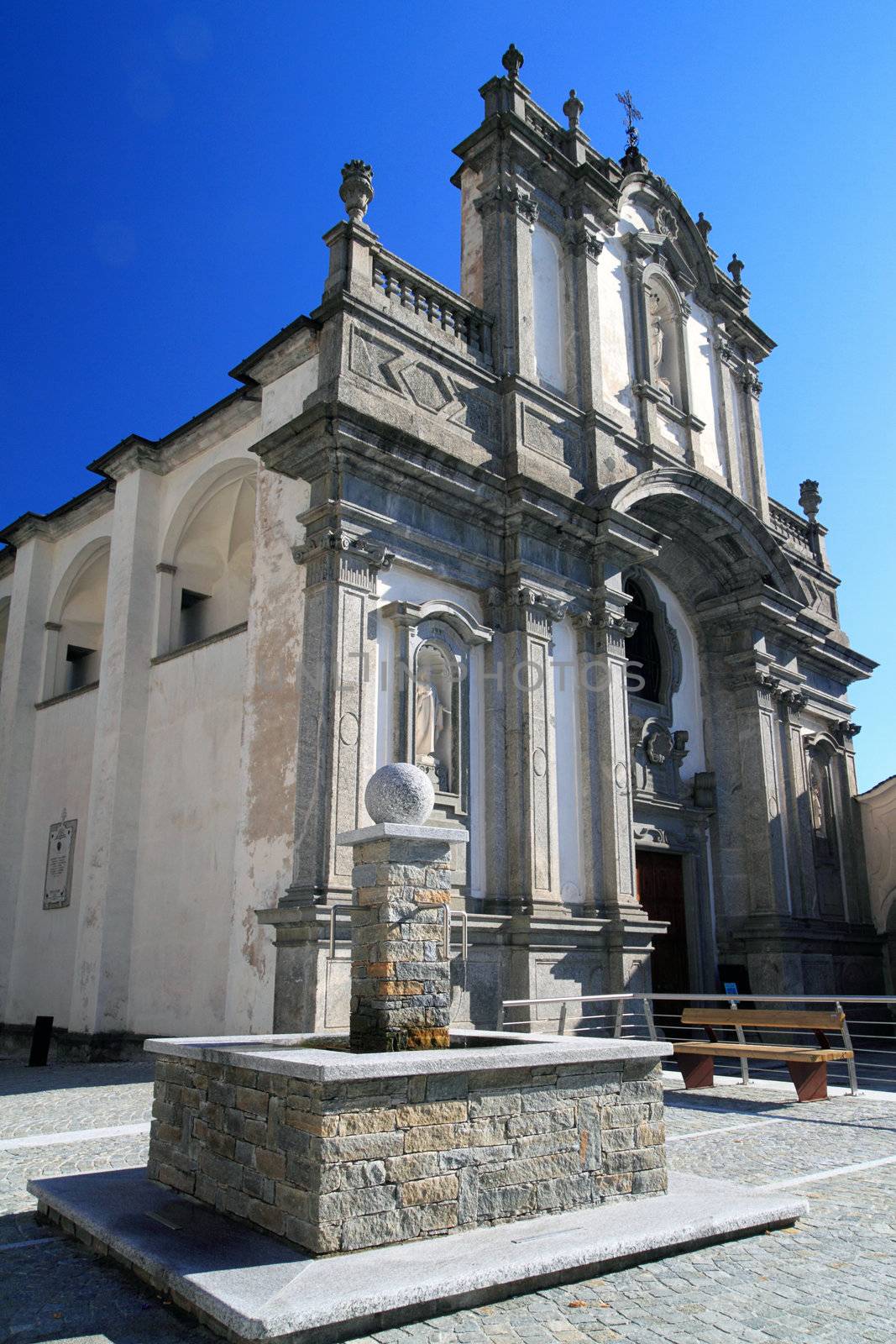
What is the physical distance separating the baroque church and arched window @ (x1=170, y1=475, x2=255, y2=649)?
0.18 feet

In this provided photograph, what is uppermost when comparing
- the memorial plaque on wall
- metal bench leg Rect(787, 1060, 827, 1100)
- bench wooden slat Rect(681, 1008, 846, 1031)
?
the memorial plaque on wall

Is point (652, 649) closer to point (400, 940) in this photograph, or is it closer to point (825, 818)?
point (825, 818)

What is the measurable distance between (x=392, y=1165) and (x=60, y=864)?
1280cm

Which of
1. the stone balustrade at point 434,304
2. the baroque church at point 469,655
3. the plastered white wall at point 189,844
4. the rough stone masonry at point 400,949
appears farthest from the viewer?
the stone balustrade at point 434,304

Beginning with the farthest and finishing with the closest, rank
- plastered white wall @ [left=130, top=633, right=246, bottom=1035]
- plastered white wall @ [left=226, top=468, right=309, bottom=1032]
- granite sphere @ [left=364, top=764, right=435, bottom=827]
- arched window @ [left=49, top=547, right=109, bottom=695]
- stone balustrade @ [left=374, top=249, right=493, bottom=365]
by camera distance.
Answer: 1. arched window @ [left=49, top=547, right=109, bottom=695]
2. stone balustrade @ [left=374, top=249, right=493, bottom=365]
3. plastered white wall @ [left=130, top=633, right=246, bottom=1035]
4. plastered white wall @ [left=226, top=468, right=309, bottom=1032]
5. granite sphere @ [left=364, top=764, right=435, bottom=827]

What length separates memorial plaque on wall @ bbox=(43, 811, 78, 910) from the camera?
1569 centimetres

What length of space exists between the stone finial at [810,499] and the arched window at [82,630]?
1385 cm

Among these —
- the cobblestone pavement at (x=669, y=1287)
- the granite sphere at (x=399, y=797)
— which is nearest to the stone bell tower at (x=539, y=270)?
the granite sphere at (x=399, y=797)

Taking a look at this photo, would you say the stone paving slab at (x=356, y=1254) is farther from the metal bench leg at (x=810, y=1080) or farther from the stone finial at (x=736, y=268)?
the stone finial at (x=736, y=268)

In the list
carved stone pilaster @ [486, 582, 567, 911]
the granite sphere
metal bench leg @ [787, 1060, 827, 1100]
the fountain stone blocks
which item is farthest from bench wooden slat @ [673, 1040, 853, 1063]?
the granite sphere

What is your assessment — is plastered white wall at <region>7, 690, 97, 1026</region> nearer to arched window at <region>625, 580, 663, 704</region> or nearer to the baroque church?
the baroque church

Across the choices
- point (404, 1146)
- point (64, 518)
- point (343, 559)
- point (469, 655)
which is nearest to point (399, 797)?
point (404, 1146)

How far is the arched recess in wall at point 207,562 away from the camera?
1528 cm

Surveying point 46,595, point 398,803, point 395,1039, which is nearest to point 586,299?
point 46,595
